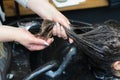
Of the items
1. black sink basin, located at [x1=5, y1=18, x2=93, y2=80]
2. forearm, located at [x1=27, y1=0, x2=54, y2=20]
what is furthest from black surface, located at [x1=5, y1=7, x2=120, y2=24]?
black sink basin, located at [x1=5, y1=18, x2=93, y2=80]

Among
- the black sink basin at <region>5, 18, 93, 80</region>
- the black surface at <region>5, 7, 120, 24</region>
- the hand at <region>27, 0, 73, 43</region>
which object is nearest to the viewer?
the black sink basin at <region>5, 18, 93, 80</region>

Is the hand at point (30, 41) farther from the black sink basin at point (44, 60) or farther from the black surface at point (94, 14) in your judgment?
the black surface at point (94, 14)

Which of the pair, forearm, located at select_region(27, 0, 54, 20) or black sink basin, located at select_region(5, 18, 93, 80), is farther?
forearm, located at select_region(27, 0, 54, 20)

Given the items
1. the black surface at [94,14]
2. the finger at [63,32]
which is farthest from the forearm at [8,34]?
the black surface at [94,14]

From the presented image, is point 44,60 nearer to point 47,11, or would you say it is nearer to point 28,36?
point 28,36

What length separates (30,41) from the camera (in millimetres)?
797

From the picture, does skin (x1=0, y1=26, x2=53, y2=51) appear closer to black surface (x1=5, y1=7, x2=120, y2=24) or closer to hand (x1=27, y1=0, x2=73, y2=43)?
hand (x1=27, y1=0, x2=73, y2=43)

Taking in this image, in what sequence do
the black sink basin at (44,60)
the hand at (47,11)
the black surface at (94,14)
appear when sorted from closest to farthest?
1. the black sink basin at (44,60)
2. the hand at (47,11)
3. the black surface at (94,14)

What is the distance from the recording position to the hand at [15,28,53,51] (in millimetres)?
777

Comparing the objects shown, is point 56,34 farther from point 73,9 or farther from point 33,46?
point 73,9

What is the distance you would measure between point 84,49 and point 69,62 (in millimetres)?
57

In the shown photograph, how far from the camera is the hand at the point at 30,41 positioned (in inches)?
30.6

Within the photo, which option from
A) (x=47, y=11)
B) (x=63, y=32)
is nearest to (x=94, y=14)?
(x=47, y=11)

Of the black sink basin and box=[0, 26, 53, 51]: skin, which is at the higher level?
box=[0, 26, 53, 51]: skin
